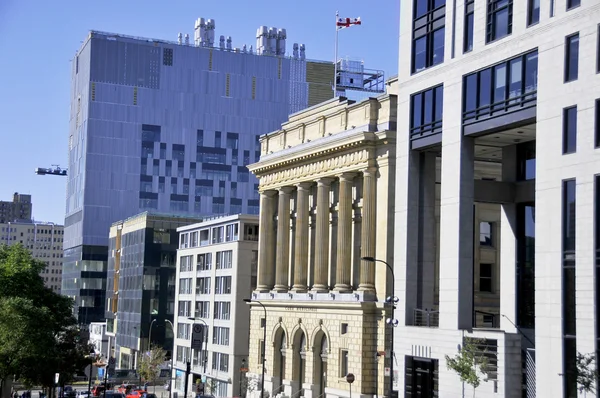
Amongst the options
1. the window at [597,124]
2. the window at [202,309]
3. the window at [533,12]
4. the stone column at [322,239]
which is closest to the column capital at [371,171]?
the stone column at [322,239]

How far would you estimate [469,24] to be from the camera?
58031 mm

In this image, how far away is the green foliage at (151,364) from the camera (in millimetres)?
130000

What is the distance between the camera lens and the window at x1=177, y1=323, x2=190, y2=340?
416ft

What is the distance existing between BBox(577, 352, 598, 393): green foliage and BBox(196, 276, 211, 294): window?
77.5m

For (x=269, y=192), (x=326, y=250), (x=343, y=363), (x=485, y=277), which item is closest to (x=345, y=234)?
(x=326, y=250)

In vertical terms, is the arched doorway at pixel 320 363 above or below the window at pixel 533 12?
below

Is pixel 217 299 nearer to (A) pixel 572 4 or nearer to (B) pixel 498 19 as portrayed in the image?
(B) pixel 498 19

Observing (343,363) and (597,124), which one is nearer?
(597,124)

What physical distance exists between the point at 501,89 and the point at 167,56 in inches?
5951

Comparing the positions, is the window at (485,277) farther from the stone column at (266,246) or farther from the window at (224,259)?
the window at (224,259)

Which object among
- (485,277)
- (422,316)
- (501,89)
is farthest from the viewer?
(485,277)

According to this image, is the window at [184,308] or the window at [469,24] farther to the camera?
the window at [184,308]

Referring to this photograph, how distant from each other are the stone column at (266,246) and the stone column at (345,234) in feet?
48.5

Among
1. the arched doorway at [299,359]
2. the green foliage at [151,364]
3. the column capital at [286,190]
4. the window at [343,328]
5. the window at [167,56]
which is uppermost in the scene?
the window at [167,56]
